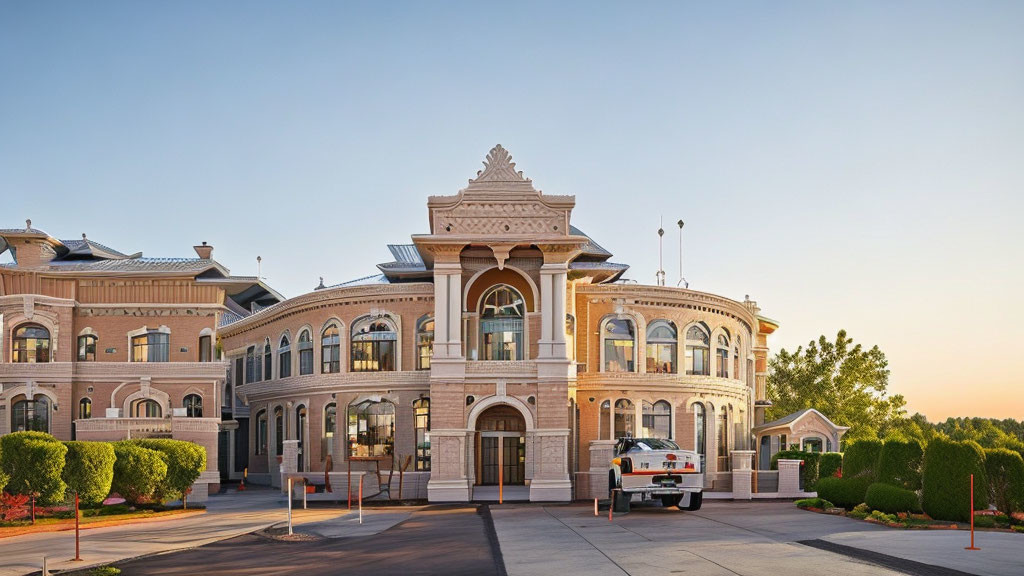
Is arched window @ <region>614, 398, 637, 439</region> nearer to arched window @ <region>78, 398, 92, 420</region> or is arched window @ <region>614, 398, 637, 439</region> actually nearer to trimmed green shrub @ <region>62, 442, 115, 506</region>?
trimmed green shrub @ <region>62, 442, 115, 506</region>

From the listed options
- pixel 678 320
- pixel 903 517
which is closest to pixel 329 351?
pixel 678 320

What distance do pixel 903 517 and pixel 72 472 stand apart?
887 inches

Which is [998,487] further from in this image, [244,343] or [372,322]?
[244,343]

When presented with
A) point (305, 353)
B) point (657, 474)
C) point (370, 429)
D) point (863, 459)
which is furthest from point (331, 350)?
point (863, 459)

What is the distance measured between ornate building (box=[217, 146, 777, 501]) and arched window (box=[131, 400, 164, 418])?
245 inches

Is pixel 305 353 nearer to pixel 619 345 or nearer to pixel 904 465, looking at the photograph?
pixel 619 345

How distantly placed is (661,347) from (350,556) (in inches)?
1015

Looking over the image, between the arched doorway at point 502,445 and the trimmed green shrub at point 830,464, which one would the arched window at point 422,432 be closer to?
the arched doorway at point 502,445

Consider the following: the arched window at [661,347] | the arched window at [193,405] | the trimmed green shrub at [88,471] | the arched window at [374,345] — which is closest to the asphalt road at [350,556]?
the trimmed green shrub at [88,471]

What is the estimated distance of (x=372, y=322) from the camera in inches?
1725

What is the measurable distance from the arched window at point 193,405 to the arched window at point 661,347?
19252mm

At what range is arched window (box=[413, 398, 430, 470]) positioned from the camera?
1667 inches

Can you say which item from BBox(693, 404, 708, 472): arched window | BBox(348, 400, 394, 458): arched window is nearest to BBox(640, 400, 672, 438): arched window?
BBox(693, 404, 708, 472): arched window

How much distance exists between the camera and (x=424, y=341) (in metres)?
43.2
